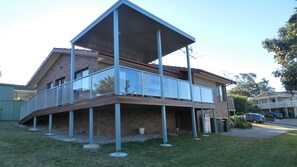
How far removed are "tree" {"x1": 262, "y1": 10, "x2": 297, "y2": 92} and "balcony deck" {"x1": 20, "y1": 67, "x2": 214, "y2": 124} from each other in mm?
4992

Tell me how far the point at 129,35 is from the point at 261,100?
59.7m

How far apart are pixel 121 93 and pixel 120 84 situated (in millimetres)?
390

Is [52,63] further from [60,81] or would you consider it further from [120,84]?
[120,84]

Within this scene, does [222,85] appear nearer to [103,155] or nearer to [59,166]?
[103,155]

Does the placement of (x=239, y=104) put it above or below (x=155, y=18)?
below

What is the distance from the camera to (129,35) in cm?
1245

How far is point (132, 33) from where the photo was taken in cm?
1212

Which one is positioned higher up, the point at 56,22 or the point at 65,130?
the point at 56,22

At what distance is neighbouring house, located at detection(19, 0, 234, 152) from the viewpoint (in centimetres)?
916

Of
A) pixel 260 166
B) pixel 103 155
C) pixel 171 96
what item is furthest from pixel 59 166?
pixel 171 96

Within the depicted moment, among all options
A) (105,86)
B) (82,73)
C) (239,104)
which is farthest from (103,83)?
(239,104)

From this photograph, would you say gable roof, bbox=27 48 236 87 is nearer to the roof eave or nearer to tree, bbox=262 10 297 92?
the roof eave

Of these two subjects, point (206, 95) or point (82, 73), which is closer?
point (82, 73)

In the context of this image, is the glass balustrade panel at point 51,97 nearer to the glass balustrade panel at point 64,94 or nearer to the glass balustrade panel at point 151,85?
the glass balustrade panel at point 64,94
